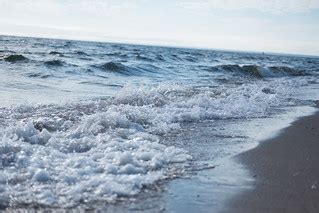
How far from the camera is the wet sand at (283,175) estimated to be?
156 inches

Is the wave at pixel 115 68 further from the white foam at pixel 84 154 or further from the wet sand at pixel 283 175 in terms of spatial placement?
the wet sand at pixel 283 175

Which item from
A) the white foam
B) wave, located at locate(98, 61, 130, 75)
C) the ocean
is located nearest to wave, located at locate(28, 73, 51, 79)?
the ocean

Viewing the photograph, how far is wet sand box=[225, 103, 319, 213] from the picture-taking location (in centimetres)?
396

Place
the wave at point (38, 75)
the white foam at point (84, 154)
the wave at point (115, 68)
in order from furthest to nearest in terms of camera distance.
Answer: the wave at point (115, 68)
the wave at point (38, 75)
the white foam at point (84, 154)

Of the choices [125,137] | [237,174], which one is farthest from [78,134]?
[237,174]

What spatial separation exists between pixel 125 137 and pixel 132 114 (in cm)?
169

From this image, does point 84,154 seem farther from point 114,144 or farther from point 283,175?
point 283,175

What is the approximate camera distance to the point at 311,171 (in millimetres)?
5207

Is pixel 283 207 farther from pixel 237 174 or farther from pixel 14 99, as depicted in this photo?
pixel 14 99

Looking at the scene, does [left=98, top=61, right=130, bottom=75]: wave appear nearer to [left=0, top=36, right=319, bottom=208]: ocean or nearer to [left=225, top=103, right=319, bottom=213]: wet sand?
[left=0, top=36, right=319, bottom=208]: ocean

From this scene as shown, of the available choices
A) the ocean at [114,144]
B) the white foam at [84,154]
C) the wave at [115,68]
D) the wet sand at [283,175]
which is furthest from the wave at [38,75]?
the wet sand at [283,175]

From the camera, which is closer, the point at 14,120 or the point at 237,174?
the point at 237,174

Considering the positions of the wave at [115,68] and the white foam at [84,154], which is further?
the wave at [115,68]

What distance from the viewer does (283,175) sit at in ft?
16.4
